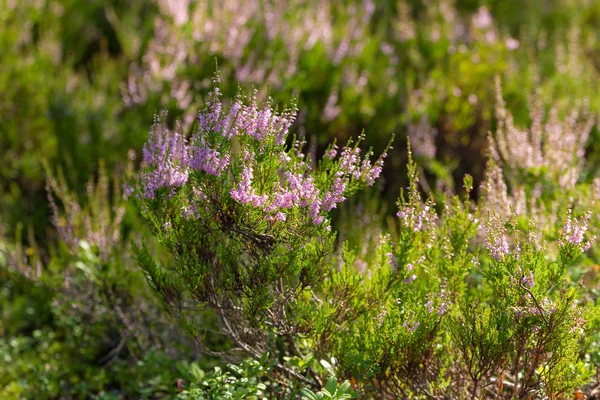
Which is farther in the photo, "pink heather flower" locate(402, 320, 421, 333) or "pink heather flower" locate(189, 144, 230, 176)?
"pink heather flower" locate(402, 320, 421, 333)

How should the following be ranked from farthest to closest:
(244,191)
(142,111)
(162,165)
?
1. (142,111)
2. (162,165)
3. (244,191)

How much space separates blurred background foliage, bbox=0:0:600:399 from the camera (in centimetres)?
368

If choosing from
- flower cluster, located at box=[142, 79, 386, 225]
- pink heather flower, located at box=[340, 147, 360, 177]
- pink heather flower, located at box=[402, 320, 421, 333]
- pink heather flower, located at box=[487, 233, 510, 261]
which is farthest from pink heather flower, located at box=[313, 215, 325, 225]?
pink heather flower, located at box=[487, 233, 510, 261]

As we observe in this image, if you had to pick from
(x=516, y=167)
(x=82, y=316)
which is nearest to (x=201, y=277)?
(x=82, y=316)

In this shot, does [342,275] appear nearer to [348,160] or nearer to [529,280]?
[348,160]

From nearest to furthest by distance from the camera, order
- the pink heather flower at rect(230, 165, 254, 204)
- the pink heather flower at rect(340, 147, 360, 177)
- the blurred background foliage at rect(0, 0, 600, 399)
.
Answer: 1. the pink heather flower at rect(230, 165, 254, 204)
2. the pink heather flower at rect(340, 147, 360, 177)
3. the blurred background foliage at rect(0, 0, 600, 399)

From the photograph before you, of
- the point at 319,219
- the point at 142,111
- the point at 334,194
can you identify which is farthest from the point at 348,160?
the point at 142,111

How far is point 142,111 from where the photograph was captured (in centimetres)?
506

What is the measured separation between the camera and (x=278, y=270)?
251cm

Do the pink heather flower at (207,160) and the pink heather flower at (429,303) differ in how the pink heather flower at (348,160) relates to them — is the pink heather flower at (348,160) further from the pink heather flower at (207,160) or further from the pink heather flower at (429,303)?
the pink heather flower at (429,303)

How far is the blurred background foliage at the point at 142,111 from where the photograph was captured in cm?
368

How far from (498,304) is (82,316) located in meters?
2.36

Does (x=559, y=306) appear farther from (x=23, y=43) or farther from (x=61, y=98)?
(x=23, y=43)

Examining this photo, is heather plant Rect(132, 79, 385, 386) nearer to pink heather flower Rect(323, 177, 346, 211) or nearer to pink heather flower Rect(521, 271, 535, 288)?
pink heather flower Rect(323, 177, 346, 211)
